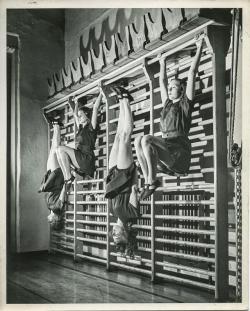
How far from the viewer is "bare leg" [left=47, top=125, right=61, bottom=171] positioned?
353cm

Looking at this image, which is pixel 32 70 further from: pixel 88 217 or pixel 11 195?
pixel 88 217

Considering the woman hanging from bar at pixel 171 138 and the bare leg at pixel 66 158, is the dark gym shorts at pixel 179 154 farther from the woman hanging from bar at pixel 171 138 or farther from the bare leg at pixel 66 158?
the bare leg at pixel 66 158

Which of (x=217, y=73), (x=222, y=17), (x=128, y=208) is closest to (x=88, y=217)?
(x=128, y=208)

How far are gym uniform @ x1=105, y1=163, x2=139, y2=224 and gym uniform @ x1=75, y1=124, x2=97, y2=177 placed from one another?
50cm

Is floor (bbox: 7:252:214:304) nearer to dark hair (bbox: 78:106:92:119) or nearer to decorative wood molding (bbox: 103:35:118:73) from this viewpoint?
dark hair (bbox: 78:106:92:119)

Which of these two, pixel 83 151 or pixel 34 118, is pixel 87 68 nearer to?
pixel 83 151

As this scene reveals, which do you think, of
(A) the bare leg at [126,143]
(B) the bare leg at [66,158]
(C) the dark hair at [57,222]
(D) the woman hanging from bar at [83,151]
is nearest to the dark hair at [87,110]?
(D) the woman hanging from bar at [83,151]

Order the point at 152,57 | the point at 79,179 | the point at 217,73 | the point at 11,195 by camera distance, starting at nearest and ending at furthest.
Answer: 1. the point at 217,73
2. the point at 152,57
3. the point at 79,179
4. the point at 11,195

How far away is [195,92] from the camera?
268 centimetres

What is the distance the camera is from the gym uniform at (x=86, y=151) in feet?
11.4

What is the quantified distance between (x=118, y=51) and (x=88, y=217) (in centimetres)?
161

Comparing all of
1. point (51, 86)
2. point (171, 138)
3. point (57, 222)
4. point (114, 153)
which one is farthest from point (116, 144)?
point (51, 86)

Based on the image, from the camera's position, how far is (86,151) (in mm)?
3498

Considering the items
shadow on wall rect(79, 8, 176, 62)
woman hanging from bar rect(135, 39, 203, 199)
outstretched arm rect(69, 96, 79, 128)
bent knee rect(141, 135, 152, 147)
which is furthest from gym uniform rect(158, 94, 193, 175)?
outstretched arm rect(69, 96, 79, 128)
